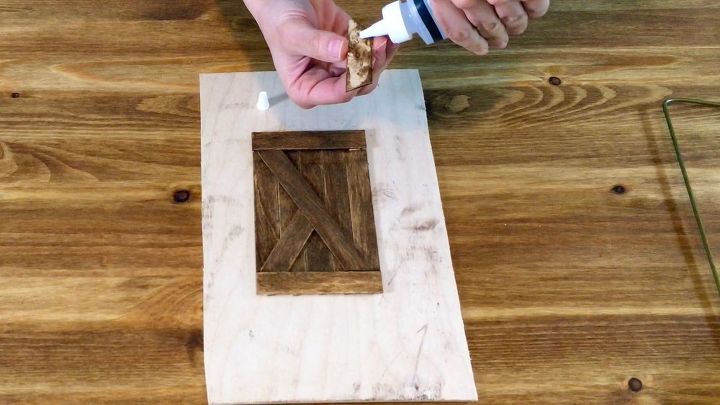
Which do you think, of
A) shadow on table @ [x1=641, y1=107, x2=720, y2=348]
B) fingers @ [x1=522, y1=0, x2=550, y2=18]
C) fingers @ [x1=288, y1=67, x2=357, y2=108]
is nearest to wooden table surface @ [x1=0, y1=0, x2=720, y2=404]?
shadow on table @ [x1=641, y1=107, x2=720, y2=348]

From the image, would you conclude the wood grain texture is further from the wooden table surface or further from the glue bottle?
the glue bottle

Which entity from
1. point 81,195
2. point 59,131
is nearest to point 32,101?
point 59,131

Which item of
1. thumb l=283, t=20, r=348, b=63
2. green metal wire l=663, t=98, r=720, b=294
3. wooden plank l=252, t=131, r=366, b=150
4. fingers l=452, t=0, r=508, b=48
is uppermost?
fingers l=452, t=0, r=508, b=48

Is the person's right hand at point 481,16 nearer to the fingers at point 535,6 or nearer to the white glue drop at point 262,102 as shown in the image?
the fingers at point 535,6

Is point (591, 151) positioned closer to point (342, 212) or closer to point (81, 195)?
point (342, 212)

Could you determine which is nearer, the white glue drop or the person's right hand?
the person's right hand

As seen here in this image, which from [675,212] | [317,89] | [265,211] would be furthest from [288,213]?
[675,212]

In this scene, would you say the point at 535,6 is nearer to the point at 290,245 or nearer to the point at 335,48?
the point at 335,48

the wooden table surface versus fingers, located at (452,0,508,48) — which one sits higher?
fingers, located at (452,0,508,48)
